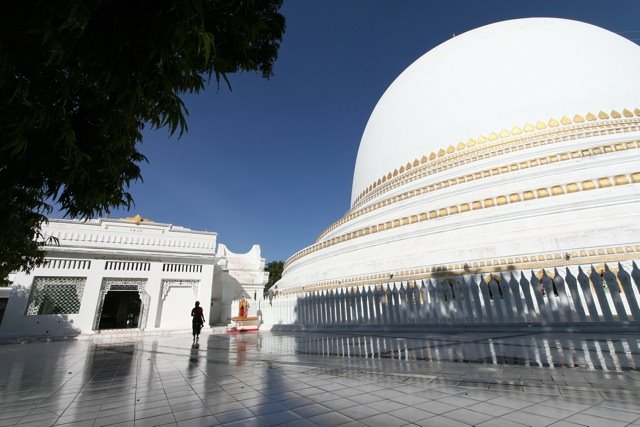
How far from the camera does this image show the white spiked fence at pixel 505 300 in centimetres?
608

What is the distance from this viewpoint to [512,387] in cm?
290

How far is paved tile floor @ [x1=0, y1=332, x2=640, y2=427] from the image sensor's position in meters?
2.40

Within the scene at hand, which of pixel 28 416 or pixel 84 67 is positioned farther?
pixel 28 416

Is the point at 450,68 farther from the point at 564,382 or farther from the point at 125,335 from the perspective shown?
the point at 125,335

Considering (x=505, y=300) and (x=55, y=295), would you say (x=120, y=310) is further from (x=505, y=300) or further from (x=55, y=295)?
(x=505, y=300)

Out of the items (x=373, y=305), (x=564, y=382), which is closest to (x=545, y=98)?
(x=373, y=305)

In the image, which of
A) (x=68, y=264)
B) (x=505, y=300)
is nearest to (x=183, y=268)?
(x=68, y=264)

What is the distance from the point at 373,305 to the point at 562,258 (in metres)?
5.73

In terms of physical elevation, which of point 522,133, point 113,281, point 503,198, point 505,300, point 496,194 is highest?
point 522,133

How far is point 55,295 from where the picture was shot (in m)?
14.9

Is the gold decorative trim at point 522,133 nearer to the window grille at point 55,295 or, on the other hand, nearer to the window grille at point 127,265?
the window grille at point 127,265

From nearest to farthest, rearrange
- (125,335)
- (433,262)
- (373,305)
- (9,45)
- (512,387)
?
(9,45) < (512,387) < (373,305) < (433,262) < (125,335)

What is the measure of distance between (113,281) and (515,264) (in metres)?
18.7

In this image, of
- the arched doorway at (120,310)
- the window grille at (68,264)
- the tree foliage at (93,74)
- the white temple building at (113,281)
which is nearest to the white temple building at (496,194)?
the white temple building at (113,281)
